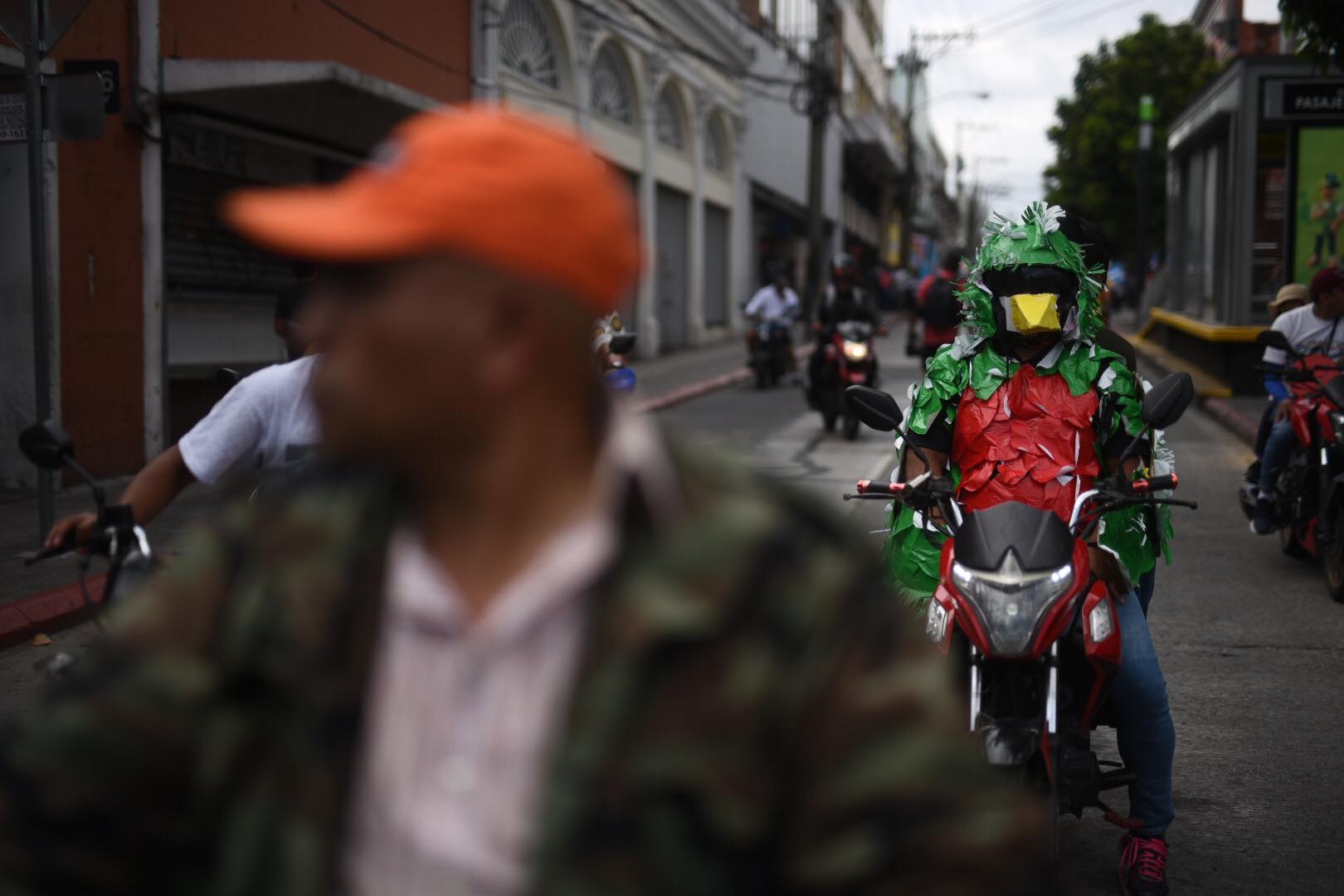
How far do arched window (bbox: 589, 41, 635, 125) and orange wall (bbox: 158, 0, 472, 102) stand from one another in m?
5.44

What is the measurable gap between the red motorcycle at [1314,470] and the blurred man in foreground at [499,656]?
662 cm

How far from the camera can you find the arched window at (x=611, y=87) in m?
23.6

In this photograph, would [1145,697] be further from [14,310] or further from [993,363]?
[14,310]

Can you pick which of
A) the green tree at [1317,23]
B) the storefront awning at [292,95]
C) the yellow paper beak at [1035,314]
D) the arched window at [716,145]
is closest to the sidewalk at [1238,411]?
the green tree at [1317,23]

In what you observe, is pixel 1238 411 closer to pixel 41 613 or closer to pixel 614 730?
pixel 41 613

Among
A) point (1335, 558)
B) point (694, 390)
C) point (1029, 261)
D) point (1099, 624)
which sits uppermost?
point (1029, 261)

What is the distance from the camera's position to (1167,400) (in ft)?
11.3

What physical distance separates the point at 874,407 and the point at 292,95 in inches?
364

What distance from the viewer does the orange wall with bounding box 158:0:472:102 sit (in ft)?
38.9

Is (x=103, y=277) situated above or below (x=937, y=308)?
above

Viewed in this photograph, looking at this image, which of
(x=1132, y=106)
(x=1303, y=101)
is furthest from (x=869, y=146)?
(x=1303, y=101)

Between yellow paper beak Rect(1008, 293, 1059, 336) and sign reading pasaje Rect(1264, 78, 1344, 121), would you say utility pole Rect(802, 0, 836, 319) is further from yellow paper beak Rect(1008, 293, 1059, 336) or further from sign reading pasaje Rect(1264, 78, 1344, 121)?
yellow paper beak Rect(1008, 293, 1059, 336)

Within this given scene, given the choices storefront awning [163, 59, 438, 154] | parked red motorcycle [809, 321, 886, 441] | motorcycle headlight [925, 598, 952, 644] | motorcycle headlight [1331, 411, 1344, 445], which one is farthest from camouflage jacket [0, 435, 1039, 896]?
parked red motorcycle [809, 321, 886, 441]

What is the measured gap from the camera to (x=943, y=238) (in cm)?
12300
